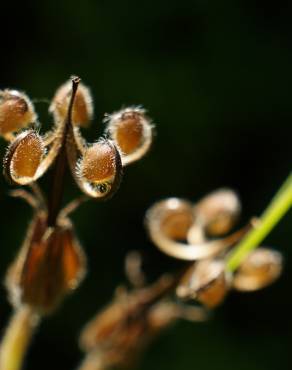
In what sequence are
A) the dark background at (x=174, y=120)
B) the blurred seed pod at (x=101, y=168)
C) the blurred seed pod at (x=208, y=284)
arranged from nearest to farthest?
the blurred seed pod at (x=101, y=168)
the blurred seed pod at (x=208, y=284)
the dark background at (x=174, y=120)

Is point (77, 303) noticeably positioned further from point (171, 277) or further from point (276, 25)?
point (171, 277)

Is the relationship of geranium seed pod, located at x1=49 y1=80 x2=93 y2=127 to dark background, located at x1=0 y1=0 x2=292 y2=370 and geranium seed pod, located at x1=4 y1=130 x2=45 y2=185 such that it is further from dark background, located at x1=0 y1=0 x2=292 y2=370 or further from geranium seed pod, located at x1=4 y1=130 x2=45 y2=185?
dark background, located at x1=0 y1=0 x2=292 y2=370


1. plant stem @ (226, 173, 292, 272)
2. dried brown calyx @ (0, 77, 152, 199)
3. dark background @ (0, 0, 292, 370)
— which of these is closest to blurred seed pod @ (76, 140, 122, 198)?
dried brown calyx @ (0, 77, 152, 199)

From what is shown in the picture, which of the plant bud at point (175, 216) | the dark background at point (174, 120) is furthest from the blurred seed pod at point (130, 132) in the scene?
the dark background at point (174, 120)

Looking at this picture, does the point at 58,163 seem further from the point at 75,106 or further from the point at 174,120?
the point at 174,120

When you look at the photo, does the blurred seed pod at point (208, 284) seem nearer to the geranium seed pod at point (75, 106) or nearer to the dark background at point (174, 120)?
the geranium seed pod at point (75, 106)

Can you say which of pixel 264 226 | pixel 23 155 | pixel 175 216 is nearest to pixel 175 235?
pixel 175 216
